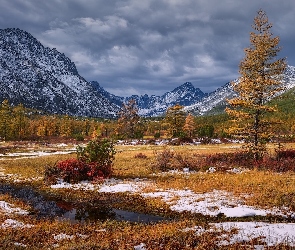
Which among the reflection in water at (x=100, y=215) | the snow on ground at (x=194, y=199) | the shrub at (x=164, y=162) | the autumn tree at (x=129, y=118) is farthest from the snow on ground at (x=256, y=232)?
the autumn tree at (x=129, y=118)

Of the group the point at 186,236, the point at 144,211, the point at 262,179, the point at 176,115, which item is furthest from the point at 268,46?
the point at 176,115

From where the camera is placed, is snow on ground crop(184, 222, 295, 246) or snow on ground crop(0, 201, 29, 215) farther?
snow on ground crop(0, 201, 29, 215)

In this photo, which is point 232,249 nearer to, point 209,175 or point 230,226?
point 230,226

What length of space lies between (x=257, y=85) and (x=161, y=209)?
18633 millimetres

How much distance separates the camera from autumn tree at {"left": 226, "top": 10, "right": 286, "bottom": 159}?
2950 cm

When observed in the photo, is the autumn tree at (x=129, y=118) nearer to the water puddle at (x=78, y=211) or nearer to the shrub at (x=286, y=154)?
the shrub at (x=286, y=154)

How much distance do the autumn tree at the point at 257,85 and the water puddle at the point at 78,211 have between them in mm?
17183

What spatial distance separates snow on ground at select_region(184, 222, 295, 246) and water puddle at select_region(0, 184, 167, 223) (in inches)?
140

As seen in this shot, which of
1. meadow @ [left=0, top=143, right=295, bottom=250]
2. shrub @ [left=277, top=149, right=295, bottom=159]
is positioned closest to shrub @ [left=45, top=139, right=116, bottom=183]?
meadow @ [left=0, top=143, right=295, bottom=250]

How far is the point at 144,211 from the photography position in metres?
16.1

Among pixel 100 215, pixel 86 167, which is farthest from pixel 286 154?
pixel 100 215

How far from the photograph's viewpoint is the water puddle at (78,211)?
1492 centimetres

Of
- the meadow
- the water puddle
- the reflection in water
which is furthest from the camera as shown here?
the water puddle

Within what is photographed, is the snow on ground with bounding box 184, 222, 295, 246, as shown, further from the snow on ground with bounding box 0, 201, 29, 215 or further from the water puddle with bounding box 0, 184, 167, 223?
the snow on ground with bounding box 0, 201, 29, 215
